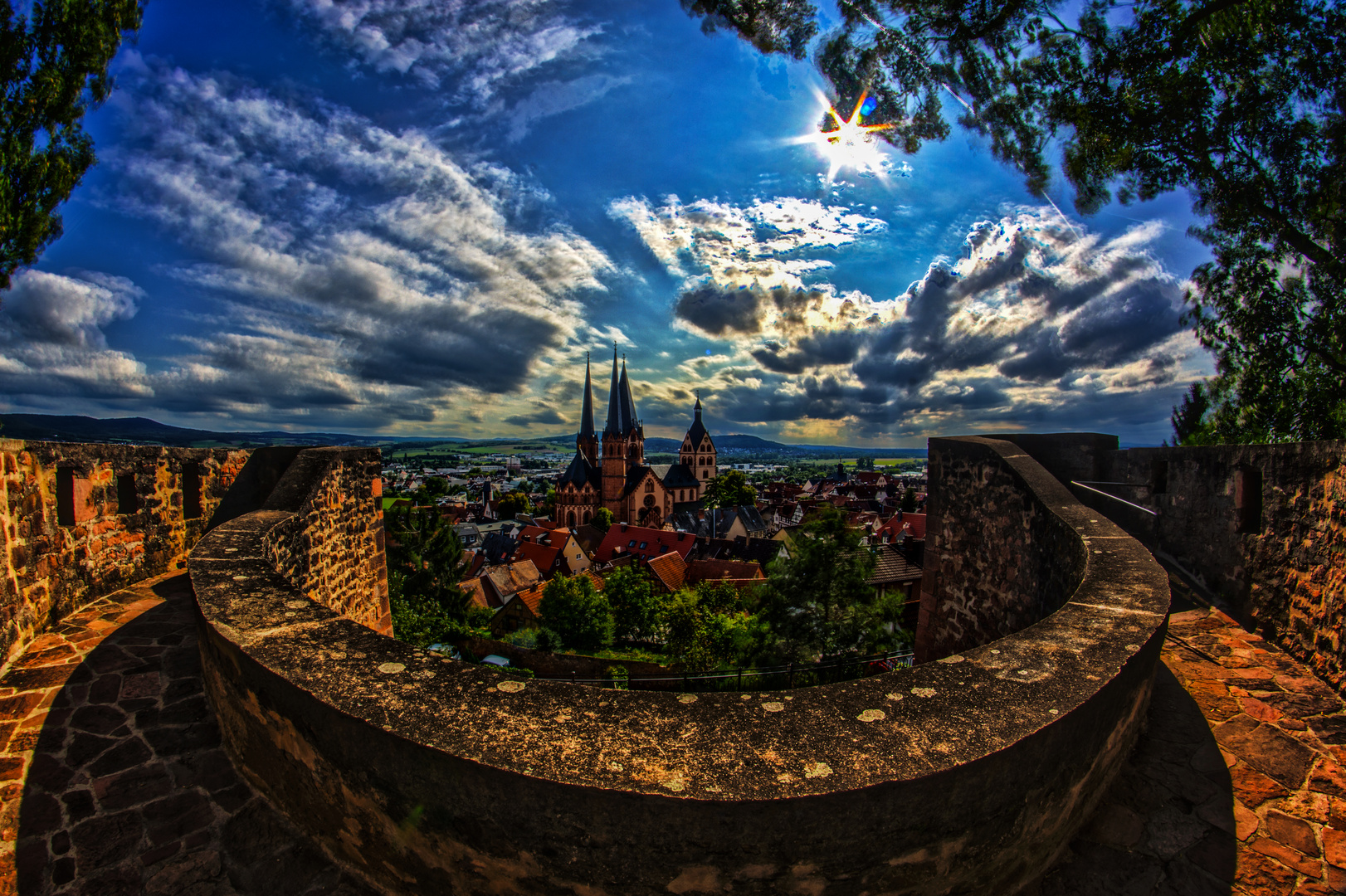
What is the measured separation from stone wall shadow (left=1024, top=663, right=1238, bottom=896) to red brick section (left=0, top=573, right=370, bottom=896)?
2687mm

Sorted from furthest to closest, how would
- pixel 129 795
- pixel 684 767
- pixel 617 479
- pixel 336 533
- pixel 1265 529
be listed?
pixel 617 479
pixel 336 533
pixel 1265 529
pixel 129 795
pixel 684 767

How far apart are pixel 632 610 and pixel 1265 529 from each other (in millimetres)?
22939

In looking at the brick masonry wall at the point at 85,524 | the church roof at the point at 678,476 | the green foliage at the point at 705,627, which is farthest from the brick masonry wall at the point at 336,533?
the church roof at the point at 678,476

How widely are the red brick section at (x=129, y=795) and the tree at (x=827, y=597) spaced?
13603 millimetres

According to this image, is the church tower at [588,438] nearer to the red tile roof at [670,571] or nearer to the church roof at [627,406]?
the church roof at [627,406]

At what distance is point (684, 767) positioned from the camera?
1.42 metres

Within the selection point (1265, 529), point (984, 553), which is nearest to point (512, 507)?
point (984, 553)

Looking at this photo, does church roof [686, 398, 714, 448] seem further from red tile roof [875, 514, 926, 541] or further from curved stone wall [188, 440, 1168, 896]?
curved stone wall [188, 440, 1168, 896]

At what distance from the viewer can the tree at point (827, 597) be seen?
14.7 m

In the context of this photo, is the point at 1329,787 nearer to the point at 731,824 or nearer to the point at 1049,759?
the point at 1049,759

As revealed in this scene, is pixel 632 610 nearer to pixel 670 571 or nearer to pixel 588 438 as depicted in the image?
pixel 670 571

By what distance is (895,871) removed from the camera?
147cm

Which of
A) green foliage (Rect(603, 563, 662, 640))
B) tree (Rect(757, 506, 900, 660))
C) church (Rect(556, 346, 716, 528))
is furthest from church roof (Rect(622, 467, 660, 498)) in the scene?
tree (Rect(757, 506, 900, 660))

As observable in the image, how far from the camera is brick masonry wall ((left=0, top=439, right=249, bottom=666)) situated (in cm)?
385
